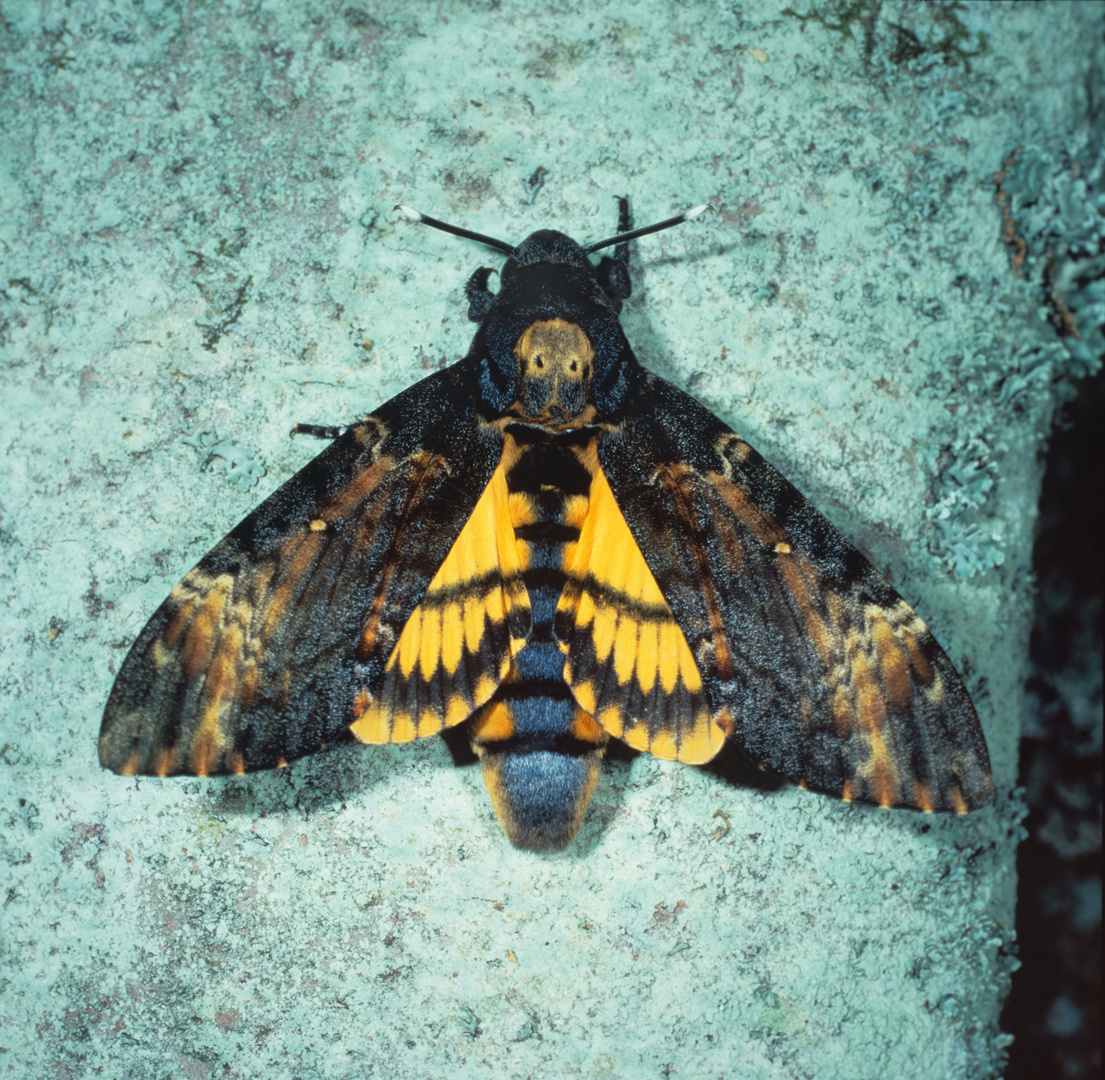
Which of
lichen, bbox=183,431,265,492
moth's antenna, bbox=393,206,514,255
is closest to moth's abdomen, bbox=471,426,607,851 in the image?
moth's antenna, bbox=393,206,514,255

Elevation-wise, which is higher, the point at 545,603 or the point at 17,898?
the point at 545,603

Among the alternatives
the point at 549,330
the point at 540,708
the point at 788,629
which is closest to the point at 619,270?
the point at 549,330

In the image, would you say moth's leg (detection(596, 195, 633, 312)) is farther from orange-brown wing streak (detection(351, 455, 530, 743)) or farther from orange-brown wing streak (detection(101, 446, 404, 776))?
orange-brown wing streak (detection(101, 446, 404, 776))

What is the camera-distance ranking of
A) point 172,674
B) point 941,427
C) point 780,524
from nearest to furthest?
point 172,674 < point 780,524 < point 941,427

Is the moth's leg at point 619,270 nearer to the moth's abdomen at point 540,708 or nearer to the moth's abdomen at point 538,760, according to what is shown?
the moth's abdomen at point 540,708

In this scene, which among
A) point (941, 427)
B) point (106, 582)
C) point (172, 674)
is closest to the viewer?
point (172, 674)

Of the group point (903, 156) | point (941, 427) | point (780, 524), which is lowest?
point (780, 524)

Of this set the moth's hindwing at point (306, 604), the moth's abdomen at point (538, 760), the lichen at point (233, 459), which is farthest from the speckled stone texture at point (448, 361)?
the moth's hindwing at point (306, 604)

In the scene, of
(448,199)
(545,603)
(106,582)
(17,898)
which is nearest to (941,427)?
(545,603)

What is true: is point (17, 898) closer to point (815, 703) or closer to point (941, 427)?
point (815, 703)
